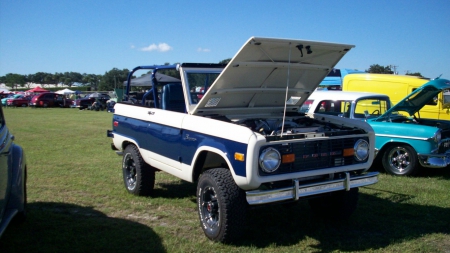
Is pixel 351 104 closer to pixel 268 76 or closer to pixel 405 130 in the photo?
pixel 405 130

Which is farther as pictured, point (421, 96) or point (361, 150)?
point (421, 96)

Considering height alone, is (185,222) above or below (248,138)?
below

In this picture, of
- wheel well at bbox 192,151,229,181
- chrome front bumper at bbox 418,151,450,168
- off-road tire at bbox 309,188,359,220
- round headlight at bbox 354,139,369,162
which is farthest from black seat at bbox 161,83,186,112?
chrome front bumper at bbox 418,151,450,168

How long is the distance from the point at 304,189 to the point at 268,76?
1727 mm

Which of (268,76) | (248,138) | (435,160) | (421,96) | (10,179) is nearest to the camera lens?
(248,138)

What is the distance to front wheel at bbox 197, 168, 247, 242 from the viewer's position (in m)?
4.29

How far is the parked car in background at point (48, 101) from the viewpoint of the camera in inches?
1471

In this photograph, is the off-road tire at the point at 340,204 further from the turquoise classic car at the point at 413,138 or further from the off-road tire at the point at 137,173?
the turquoise classic car at the point at 413,138

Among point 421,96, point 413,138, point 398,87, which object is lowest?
point 413,138

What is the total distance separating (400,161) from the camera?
813cm

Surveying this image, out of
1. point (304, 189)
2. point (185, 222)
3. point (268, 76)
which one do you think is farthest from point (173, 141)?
point (304, 189)

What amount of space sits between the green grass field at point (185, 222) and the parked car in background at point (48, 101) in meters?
32.4

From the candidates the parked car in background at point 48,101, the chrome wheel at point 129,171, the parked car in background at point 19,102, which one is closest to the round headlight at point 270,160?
the chrome wheel at point 129,171

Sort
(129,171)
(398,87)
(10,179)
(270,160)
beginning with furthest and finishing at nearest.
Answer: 1. (398,87)
2. (129,171)
3. (10,179)
4. (270,160)
